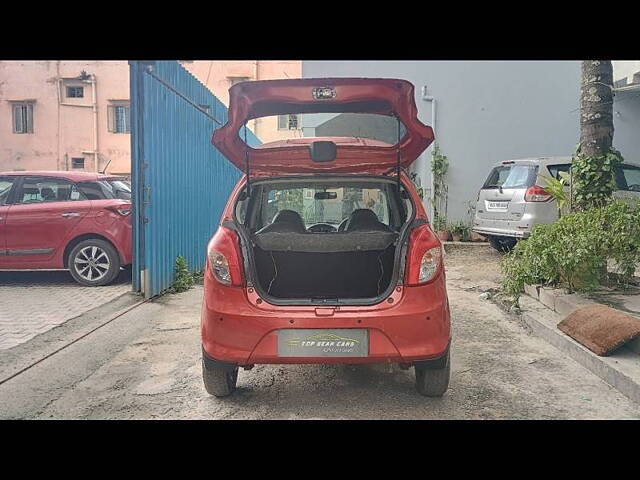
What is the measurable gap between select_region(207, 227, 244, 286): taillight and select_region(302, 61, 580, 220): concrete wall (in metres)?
9.16

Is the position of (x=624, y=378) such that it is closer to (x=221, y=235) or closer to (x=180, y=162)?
(x=221, y=235)

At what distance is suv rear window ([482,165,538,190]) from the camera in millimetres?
8141

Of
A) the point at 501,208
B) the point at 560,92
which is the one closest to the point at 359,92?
the point at 501,208

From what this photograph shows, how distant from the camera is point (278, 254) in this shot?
366cm

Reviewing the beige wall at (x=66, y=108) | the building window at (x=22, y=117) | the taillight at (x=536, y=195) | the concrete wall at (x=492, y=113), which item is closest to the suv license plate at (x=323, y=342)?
the taillight at (x=536, y=195)

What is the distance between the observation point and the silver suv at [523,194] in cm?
796

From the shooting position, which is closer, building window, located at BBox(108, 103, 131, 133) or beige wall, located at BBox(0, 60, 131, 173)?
beige wall, located at BBox(0, 60, 131, 173)

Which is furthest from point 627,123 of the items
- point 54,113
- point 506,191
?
point 54,113

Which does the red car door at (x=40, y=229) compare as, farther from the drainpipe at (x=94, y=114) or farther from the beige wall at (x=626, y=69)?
the drainpipe at (x=94, y=114)

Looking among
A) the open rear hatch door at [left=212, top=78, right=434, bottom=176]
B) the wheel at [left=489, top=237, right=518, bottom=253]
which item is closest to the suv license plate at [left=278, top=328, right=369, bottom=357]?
the open rear hatch door at [left=212, top=78, right=434, bottom=176]

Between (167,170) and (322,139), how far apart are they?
369cm

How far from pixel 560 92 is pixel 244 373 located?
417 inches

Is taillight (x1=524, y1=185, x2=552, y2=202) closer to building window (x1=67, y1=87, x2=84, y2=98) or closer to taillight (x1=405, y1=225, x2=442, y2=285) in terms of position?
taillight (x1=405, y1=225, x2=442, y2=285)

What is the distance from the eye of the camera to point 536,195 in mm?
7957
